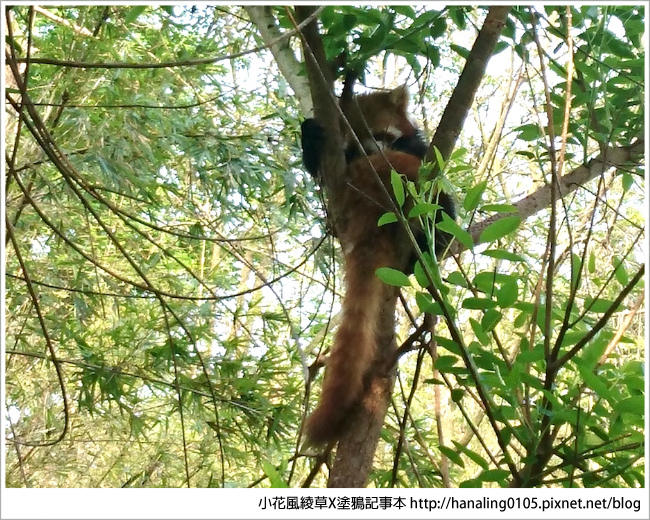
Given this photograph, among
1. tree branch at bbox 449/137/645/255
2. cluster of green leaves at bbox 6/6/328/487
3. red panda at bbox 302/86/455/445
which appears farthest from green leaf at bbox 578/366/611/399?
cluster of green leaves at bbox 6/6/328/487

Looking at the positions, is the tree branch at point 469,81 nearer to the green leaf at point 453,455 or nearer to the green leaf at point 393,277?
the green leaf at point 393,277

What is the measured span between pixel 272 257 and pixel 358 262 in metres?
0.47

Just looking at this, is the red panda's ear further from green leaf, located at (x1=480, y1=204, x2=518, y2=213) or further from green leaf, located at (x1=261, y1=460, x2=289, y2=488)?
green leaf, located at (x1=261, y1=460, x2=289, y2=488)

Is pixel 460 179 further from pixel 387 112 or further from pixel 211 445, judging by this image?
pixel 211 445

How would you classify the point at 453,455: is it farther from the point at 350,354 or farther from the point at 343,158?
the point at 343,158

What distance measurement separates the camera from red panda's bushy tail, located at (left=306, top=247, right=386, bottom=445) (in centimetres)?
144

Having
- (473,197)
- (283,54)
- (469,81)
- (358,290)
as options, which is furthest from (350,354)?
(283,54)

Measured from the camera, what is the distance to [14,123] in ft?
8.87

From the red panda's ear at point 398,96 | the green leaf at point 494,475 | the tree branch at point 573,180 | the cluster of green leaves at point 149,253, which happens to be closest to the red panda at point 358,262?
the tree branch at point 573,180

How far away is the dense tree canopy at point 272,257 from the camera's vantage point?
1105 millimetres

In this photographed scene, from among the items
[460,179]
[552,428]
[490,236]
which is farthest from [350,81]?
[552,428]

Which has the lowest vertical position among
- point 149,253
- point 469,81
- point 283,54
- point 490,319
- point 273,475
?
point 273,475

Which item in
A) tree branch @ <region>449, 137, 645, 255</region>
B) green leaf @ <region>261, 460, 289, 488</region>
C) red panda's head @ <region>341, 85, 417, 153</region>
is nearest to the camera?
green leaf @ <region>261, 460, 289, 488</region>

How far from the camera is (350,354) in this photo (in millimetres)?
1510
